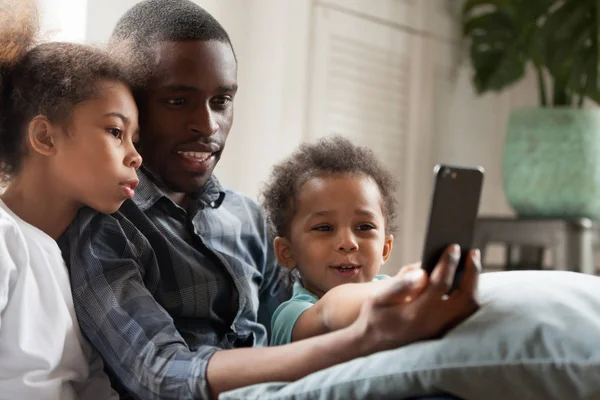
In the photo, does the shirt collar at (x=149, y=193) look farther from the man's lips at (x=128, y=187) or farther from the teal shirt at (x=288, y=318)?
the teal shirt at (x=288, y=318)

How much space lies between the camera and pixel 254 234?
1.50m

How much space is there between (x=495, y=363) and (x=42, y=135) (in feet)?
2.12

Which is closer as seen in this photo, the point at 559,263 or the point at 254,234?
the point at 254,234

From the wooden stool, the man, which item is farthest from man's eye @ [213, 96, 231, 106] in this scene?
the wooden stool

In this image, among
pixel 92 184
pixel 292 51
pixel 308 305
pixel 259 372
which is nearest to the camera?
pixel 259 372

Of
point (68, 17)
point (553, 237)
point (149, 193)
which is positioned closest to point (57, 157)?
point (149, 193)

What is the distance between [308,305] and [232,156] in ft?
4.78

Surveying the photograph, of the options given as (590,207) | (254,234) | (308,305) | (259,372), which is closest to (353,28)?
(590,207)

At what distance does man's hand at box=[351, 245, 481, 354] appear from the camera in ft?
2.92

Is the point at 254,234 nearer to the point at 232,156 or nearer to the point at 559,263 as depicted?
the point at 232,156

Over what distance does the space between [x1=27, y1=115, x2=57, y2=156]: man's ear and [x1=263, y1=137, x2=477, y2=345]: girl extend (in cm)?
40

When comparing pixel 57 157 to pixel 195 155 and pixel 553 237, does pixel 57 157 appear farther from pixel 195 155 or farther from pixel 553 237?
pixel 553 237

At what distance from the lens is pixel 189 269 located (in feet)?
4.14

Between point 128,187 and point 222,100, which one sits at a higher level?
point 222,100
